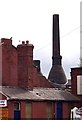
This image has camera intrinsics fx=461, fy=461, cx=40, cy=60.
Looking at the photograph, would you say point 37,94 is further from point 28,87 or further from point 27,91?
point 28,87

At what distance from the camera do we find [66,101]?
4588 centimetres

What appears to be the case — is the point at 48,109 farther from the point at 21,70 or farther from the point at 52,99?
the point at 21,70

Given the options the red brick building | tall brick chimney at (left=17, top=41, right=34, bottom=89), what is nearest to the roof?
the red brick building

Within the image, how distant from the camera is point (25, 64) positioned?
4684 centimetres

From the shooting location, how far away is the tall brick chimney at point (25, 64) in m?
46.5

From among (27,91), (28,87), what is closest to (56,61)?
(28,87)

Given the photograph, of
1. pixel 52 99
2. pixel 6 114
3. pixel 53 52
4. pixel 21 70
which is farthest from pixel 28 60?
pixel 53 52

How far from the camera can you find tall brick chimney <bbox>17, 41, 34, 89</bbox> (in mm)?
46469

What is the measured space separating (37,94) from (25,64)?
3543 millimetres

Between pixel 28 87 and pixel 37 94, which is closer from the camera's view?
pixel 37 94

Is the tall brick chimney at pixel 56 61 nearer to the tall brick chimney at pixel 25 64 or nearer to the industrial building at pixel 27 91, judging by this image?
the industrial building at pixel 27 91

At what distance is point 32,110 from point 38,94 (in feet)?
9.50

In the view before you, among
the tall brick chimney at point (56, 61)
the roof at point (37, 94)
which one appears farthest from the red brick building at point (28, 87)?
the tall brick chimney at point (56, 61)

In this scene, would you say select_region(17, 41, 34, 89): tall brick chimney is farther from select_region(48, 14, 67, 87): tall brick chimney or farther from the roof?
select_region(48, 14, 67, 87): tall brick chimney
